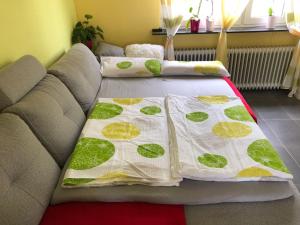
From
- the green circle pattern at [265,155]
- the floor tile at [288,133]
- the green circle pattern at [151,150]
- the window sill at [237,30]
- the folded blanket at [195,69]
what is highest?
the window sill at [237,30]

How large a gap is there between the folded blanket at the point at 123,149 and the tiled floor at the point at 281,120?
1.24 m

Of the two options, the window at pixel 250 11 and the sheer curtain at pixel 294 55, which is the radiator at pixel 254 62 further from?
the window at pixel 250 11

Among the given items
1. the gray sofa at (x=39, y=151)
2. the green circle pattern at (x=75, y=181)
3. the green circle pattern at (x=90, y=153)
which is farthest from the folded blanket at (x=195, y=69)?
the green circle pattern at (x=75, y=181)

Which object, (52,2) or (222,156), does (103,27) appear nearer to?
(52,2)

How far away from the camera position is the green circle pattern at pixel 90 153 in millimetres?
1304

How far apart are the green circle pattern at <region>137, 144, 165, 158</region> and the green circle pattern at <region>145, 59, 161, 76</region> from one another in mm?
1198

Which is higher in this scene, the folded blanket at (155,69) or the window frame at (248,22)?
the window frame at (248,22)

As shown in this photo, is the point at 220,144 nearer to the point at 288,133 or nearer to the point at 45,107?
the point at 45,107

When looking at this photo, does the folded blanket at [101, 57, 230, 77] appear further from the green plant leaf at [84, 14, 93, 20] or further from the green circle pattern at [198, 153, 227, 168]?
the green circle pattern at [198, 153, 227, 168]

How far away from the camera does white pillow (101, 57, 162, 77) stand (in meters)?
2.50

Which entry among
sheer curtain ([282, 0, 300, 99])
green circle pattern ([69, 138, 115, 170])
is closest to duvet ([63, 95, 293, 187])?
green circle pattern ([69, 138, 115, 170])

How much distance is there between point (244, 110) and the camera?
1.81m

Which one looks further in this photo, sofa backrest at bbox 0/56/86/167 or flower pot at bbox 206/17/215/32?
flower pot at bbox 206/17/215/32

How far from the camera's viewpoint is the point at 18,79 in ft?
4.75
